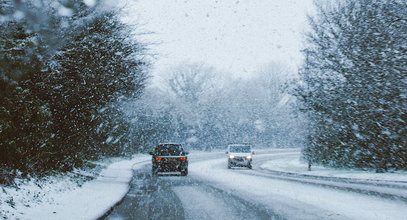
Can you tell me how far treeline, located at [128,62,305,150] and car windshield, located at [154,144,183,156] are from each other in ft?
137

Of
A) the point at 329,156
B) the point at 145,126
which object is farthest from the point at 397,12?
the point at 145,126

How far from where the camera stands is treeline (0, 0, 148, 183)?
8977 mm

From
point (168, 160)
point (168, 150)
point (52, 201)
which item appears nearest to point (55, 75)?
point (52, 201)

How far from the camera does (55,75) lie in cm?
1477

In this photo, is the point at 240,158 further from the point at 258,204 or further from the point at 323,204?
the point at 323,204

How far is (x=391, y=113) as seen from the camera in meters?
24.1

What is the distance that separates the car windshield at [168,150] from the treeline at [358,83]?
8460 mm

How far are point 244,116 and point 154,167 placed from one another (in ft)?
195

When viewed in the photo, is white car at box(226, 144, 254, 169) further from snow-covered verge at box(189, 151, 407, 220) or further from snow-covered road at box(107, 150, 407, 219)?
snow-covered verge at box(189, 151, 407, 220)

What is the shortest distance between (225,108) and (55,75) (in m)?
67.2

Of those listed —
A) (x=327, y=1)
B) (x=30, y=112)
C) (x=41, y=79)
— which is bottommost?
(x=30, y=112)

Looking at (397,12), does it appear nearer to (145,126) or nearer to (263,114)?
(145,126)

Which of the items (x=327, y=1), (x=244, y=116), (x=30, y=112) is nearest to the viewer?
(x=30, y=112)

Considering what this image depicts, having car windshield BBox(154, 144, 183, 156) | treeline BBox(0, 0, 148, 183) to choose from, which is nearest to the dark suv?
car windshield BBox(154, 144, 183, 156)
